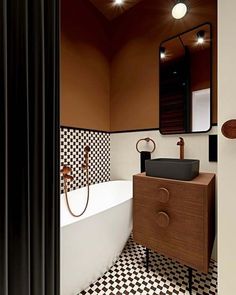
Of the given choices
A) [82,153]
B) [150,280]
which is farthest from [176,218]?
[82,153]

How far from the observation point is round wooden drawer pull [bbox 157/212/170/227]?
1.19m

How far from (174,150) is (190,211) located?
34.4 inches

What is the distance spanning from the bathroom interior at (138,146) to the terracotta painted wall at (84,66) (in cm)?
1

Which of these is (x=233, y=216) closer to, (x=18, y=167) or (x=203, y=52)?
(x=18, y=167)

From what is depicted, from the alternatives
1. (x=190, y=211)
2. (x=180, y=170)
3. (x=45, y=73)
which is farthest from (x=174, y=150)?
(x=45, y=73)

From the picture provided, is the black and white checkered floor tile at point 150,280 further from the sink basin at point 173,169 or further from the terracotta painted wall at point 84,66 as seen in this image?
the terracotta painted wall at point 84,66

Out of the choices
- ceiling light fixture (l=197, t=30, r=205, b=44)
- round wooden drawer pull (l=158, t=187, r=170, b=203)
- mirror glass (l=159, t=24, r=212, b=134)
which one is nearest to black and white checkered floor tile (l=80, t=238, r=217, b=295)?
round wooden drawer pull (l=158, t=187, r=170, b=203)

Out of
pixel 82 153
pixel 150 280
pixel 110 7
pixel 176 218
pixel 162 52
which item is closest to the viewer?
pixel 176 218

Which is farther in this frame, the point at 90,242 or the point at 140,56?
the point at 140,56

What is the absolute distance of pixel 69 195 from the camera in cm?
183

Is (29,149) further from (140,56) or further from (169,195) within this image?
(140,56)

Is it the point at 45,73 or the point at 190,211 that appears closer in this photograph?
A: the point at 45,73

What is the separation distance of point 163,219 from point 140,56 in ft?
6.33

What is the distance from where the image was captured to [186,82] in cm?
181
